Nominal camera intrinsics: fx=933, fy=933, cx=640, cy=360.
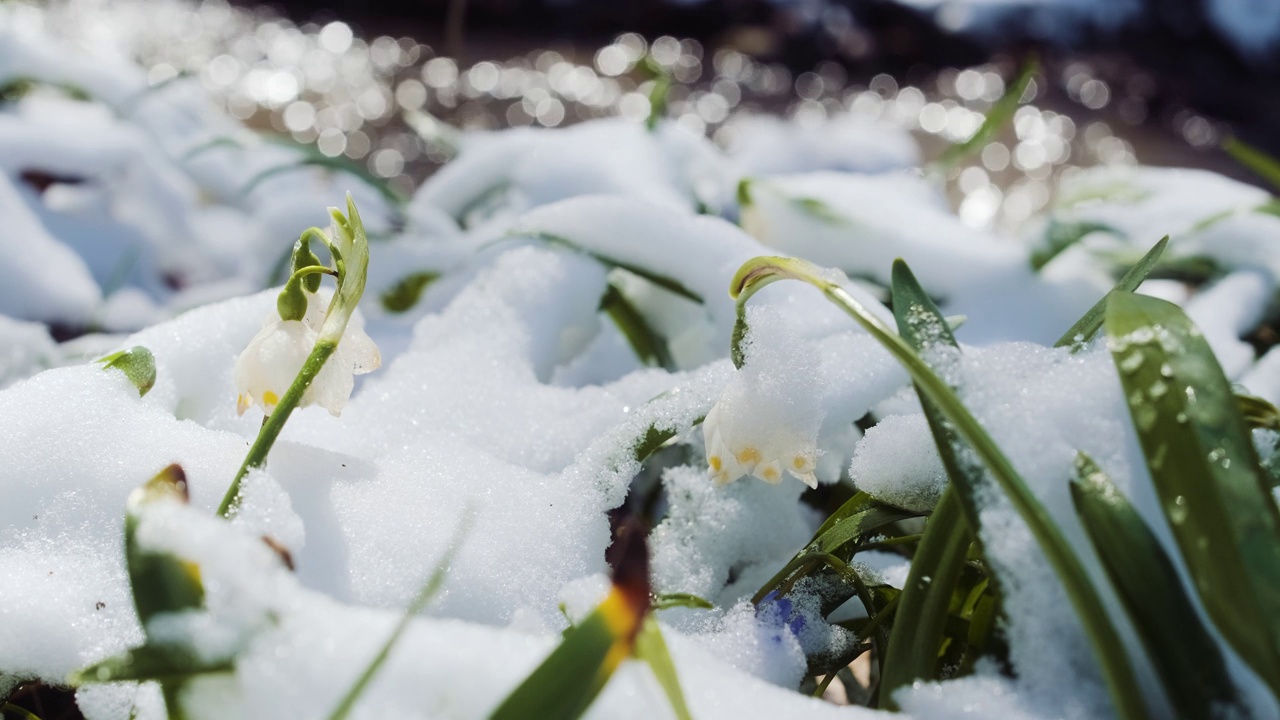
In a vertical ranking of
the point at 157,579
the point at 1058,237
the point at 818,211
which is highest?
the point at 1058,237

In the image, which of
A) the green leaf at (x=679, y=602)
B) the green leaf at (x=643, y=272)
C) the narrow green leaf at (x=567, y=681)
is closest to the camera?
the narrow green leaf at (x=567, y=681)

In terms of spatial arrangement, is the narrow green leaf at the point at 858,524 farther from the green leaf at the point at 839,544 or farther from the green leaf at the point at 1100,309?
the green leaf at the point at 1100,309

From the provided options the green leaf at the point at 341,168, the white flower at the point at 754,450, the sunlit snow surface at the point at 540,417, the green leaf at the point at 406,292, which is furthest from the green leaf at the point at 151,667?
the green leaf at the point at 341,168

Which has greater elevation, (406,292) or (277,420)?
(406,292)

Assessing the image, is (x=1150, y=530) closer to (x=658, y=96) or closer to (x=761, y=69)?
(x=658, y=96)

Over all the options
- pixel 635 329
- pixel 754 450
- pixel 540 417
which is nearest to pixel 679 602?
pixel 754 450

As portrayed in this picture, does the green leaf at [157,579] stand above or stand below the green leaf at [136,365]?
below

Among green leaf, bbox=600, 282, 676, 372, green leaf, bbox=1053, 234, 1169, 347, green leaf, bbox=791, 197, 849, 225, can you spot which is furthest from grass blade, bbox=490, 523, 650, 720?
green leaf, bbox=791, 197, 849, 225
